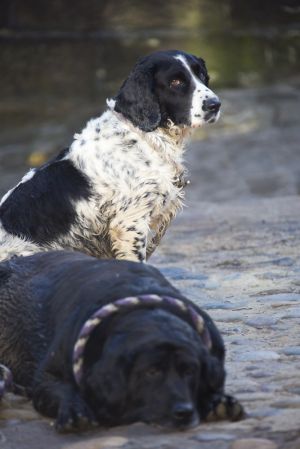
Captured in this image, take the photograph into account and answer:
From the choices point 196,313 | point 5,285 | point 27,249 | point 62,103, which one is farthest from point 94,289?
point 62,103

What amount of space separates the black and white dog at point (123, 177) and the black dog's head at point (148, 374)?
279 cm

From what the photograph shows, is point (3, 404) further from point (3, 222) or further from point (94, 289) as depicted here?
point (3, 222)

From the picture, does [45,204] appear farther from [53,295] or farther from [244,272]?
[53,295]

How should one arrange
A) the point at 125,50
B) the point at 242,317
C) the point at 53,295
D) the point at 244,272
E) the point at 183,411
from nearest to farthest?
1. the point at 183,411
2. the point at 53,295
3. the point at 242,317
4. the point at 244,272
5. the point at 125,50

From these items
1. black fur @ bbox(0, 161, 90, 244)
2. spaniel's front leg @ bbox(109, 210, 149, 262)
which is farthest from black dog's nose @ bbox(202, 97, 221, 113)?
black fur @ bbox(0, 161, 90, 244)

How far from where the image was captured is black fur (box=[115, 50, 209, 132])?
6988 millimetres

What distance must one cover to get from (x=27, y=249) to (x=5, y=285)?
1740mm

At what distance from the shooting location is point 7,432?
427 centimetres

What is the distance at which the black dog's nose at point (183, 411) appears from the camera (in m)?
3.90

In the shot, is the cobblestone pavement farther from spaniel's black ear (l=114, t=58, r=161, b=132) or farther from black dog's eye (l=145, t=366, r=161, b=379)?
spaniel's black ear (l=114, t=58, r=161, b=132)

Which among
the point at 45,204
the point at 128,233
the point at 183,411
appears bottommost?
the point at 128,233

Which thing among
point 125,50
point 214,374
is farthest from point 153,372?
point 125,50

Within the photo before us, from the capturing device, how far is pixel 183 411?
3.90 m

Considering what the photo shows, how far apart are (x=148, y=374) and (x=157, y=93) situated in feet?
11.0
